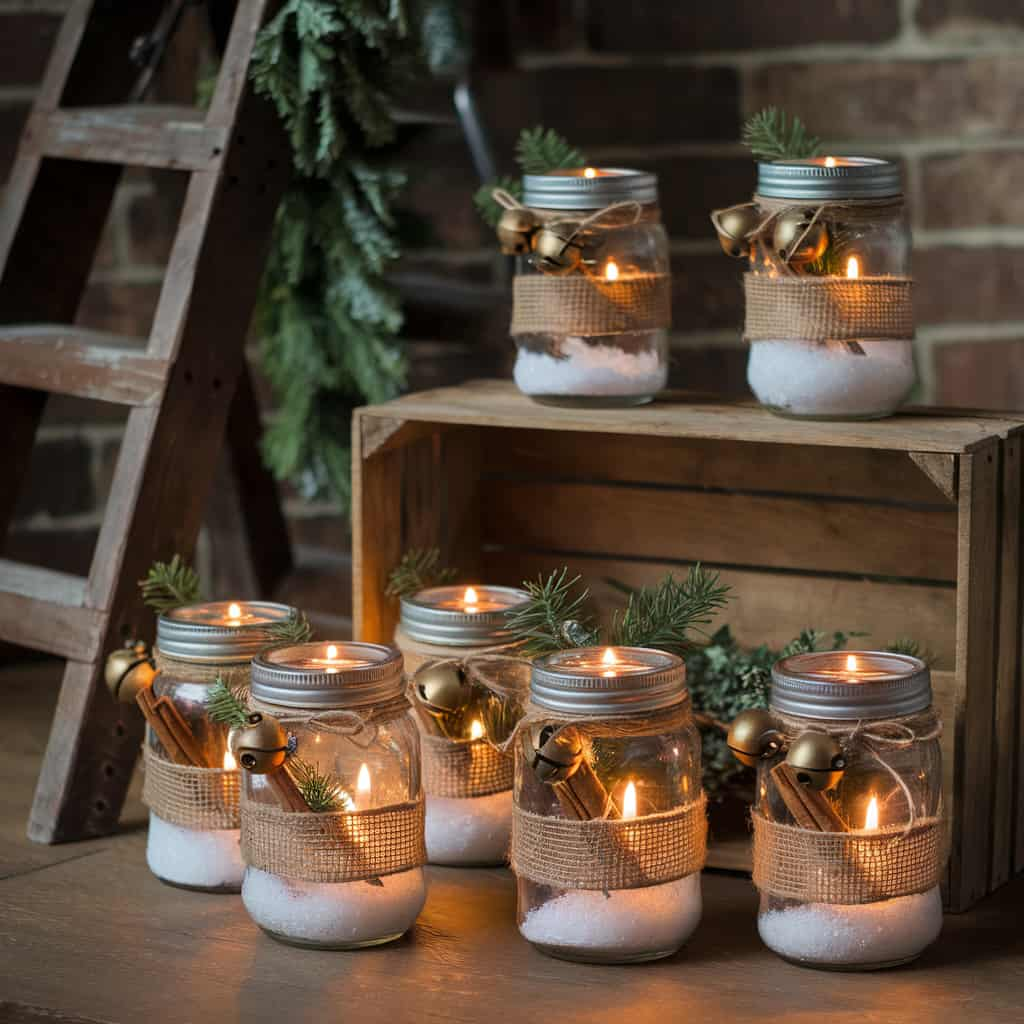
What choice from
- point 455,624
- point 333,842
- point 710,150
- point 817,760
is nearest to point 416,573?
point 455,624

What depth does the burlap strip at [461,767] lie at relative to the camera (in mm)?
1341

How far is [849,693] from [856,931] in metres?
0.15

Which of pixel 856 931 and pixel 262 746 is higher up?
pixel 262 746

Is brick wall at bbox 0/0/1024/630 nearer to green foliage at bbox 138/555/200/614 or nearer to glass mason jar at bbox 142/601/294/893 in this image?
green foliage at bbox 138/555/200/614

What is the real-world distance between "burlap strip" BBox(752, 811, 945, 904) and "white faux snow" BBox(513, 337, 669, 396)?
38 cm

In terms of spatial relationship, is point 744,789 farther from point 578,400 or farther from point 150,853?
point 150,853

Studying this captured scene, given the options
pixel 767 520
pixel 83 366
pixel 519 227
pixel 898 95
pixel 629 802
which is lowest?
pixel 629 802

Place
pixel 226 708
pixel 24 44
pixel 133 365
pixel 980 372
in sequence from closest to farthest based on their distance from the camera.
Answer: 1. pixel 226 708
2. pixel 133 365
3. pixel 24 44
4. pixel 980 372

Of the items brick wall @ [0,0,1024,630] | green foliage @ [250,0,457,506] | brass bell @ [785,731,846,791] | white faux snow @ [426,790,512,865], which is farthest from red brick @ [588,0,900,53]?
brass bell @ [785,731,846,791]

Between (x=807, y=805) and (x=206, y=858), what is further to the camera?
(x=206, y=858)

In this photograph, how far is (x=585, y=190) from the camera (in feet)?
4.47

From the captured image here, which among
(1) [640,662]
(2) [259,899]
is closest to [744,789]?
(1) [640,662]

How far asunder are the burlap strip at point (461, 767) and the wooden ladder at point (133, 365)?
259 millimetres

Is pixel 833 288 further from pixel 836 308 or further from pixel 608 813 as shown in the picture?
pixel 608 813
